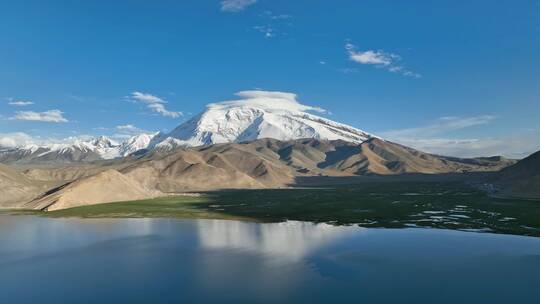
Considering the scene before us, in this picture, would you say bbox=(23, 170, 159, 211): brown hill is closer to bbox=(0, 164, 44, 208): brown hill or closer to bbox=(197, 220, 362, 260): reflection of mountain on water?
bbox=(0, 164, 44, 208): brown hill

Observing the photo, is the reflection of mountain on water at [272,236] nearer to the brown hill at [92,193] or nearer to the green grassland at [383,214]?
the green grassland at [383,214]

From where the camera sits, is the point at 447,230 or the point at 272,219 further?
the point at 272,219

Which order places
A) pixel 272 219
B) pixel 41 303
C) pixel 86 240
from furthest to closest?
pixel 272 219, pixel 86 240, pixel 41 303

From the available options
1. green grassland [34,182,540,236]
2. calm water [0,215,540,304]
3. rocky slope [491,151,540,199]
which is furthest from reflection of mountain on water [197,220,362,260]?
rocky slope [491,151,540,199]

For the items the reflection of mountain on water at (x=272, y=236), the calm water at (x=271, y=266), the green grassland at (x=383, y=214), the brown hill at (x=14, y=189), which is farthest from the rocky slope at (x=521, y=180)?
the brown hill at (x=14, y=189)

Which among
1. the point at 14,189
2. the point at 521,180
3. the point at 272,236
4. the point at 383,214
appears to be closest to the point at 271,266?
the point at 272,236

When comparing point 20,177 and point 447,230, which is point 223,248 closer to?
point 447,230

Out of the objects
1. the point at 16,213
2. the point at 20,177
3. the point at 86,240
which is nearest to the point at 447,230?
the point at 86,240
